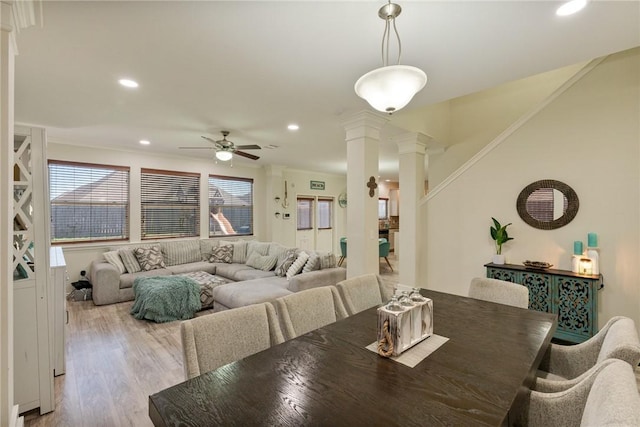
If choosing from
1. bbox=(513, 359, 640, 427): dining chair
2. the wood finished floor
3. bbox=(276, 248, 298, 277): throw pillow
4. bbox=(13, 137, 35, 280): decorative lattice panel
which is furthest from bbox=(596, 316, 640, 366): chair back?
bbox=(276, 248, 298, 277): throw pillow

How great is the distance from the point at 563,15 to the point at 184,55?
2.52 meters

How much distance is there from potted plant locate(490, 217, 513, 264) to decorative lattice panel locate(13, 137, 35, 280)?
4.38 m

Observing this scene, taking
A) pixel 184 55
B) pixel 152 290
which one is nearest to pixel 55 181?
pixel 152 290

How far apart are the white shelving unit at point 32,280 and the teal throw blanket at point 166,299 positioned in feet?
5.33

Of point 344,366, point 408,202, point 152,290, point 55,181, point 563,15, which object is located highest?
point 563,15

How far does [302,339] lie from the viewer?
4.84ft

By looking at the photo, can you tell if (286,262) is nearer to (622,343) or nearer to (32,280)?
(32,280)

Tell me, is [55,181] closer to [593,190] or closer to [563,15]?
[563,15]

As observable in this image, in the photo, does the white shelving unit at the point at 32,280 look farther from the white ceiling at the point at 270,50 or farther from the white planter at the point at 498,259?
the white planter at the point at 498,259

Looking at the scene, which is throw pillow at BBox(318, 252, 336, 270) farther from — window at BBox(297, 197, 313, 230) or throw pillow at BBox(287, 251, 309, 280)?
window at BBox(297, 197, 313, 230)

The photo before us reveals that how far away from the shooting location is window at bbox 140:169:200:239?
575 centimetres

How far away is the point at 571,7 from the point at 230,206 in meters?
6.54

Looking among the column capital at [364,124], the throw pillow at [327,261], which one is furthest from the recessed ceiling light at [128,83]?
the throw pillow at [327,261]

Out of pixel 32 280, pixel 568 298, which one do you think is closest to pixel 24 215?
pixel 32 280
